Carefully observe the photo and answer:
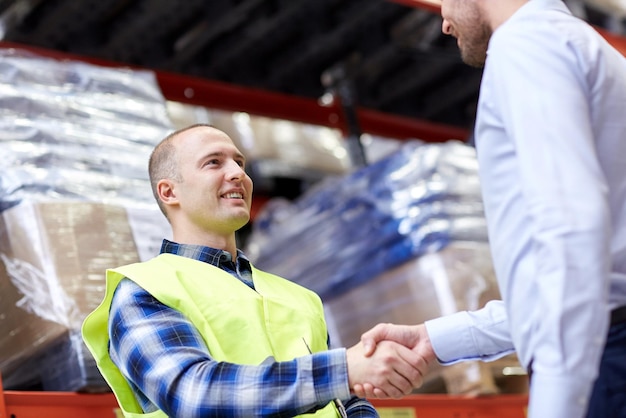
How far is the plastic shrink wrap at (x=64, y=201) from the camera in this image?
3.52 metres

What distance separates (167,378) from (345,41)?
393 centimetres

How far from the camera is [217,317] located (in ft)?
8.87

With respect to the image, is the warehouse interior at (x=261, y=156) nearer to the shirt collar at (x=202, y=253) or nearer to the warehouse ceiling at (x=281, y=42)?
the warehouse ceiling at (x=281, y=42)

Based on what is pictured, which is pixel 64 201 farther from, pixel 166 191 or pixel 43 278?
pixel 166 191

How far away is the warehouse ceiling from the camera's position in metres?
5.24

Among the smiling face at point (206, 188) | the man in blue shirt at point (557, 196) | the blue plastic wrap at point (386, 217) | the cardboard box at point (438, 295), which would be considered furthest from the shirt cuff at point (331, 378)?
the blue plastic wrap at point (386, 217)

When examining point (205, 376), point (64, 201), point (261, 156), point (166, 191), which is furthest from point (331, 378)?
point (261, 156)

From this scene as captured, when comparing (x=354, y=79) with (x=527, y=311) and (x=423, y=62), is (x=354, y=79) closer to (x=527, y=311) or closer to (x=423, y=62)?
(x=423, y=62)

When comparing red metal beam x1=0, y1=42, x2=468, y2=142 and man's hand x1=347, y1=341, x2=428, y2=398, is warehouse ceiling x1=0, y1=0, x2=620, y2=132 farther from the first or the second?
man's hand x1=347, y1=341, x2=428, y2=398

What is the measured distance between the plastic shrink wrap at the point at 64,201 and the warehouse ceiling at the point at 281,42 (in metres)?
0.91

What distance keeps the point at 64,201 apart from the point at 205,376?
4.74 feet

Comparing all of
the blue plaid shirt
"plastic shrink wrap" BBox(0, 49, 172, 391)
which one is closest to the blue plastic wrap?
"plastic shrink wrap" BBox(0, 49, 172, 391)

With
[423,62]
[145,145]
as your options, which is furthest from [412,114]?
[145,145]

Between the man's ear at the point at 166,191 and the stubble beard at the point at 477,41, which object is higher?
the man's ear at the point at 166,191
